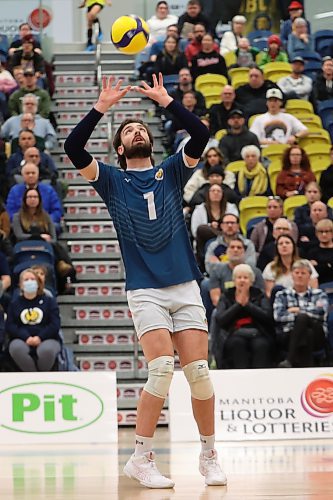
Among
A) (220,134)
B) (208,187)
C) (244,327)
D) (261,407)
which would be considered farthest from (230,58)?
(261,407)

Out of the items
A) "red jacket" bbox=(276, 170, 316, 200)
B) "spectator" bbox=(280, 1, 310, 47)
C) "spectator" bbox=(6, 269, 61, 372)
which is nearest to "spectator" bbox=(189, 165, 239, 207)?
"red jacket" bbox=(276, 170, 316, 200)

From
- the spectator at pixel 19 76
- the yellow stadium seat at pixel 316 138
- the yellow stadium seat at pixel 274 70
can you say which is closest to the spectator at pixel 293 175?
the yellow stadium seat at pixel 316 138

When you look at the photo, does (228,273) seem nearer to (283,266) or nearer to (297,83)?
(283,266)

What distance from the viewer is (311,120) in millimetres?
17828

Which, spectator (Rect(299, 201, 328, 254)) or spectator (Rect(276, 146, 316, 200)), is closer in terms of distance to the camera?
spectator (Rect(299, 201, 328, 254))

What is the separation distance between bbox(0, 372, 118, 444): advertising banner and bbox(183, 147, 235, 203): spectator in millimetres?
4835

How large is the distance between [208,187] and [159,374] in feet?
26.2

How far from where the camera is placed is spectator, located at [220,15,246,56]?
66.2 feet

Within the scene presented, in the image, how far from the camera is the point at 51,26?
1983cm

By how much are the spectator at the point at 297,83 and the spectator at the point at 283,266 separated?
6.05 meters

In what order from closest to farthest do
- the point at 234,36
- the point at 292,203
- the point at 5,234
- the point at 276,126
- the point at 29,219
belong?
1. the point at 5,234
2. the point at 29,219
3. the point at 292,203
4. the point at 276,126
5. the point at 234,36

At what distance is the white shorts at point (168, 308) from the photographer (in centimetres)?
695

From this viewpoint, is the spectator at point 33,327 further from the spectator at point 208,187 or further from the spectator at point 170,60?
the spectator at point 170,60

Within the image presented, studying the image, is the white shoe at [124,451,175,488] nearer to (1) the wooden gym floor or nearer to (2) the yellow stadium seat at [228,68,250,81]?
(1) the wooden gym floor
